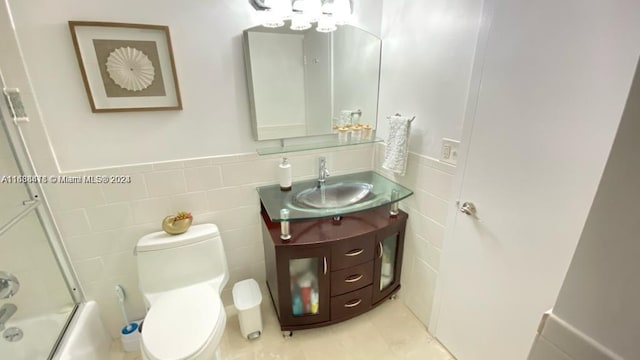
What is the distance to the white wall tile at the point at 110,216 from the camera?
145 cm

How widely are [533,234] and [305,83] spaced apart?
1417 mm

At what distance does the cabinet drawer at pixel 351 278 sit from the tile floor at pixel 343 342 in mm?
339

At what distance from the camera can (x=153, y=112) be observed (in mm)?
1421

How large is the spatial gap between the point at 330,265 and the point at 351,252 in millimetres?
142

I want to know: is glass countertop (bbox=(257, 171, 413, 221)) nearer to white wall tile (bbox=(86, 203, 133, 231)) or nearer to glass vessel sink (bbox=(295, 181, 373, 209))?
glass vessel sink (bbox=(295, 181, 373, 209))

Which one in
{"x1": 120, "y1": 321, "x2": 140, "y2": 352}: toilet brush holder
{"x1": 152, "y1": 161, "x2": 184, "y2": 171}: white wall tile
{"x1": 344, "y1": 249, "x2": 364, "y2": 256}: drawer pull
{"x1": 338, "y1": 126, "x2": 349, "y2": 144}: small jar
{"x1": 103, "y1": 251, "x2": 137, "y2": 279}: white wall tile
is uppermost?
{"x1": 338, "y1": 126, "x2": 349, "y2": 144}: small jar

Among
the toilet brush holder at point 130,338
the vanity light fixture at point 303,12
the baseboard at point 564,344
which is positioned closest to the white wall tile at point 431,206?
the baseboard at point 564,344

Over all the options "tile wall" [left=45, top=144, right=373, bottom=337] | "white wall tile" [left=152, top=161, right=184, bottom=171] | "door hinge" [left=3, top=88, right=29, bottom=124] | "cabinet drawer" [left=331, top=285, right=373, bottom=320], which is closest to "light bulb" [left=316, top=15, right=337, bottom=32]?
"tile wall" [left=45, top=144, right=373, bottom=337]

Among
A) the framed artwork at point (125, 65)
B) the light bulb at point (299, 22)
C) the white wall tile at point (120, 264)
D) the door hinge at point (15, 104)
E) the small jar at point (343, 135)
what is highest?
the light bulb at point (299, 22)

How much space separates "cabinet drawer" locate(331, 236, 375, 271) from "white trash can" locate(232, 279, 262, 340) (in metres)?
0.55

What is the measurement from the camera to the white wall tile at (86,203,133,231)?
57.0 inches

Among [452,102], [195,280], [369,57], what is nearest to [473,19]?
[452,102]

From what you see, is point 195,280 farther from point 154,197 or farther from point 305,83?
→ point 305,83

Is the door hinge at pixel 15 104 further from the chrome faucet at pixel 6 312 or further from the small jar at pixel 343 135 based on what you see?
the small jar at pixel 343 135
